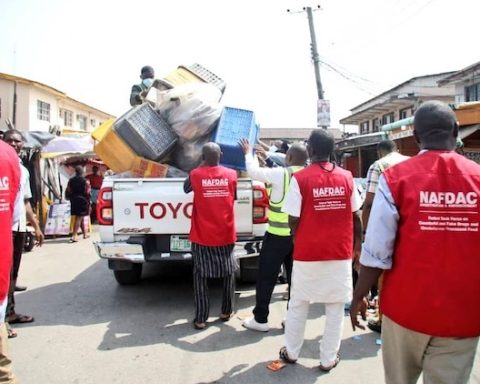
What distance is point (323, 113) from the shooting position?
1327 cm

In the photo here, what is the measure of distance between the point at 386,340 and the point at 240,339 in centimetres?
231

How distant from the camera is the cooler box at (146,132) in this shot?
18.0ft

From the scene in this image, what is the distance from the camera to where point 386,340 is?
228 centimetres

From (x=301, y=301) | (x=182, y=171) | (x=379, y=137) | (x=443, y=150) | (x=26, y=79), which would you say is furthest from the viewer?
(x=26, y=79)

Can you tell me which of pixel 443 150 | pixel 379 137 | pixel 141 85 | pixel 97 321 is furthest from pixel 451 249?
pixel 379 137

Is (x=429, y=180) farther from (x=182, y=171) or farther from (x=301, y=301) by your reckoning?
(x=182, y=171)

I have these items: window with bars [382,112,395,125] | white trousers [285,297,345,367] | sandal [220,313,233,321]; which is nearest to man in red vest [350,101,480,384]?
white trousers [285,297,345,367]

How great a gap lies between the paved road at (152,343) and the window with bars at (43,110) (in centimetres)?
2067

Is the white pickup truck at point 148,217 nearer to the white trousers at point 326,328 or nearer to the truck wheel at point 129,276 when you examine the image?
the truck wheel at point 129,276

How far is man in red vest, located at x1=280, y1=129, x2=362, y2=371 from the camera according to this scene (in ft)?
11.3

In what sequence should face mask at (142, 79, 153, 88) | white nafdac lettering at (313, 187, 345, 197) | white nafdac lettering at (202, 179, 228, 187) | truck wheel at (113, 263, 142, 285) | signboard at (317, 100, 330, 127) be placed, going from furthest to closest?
signboard at (317, 100, 330, 127), face mask at (142, 79, 153, 88), truck wheel at (113, 263, 142, 285), white nafdac lettering at (202, 179, 228, 187), white nafdac lettering at (313, 187, 345, 197)

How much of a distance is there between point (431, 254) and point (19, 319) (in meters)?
4.44

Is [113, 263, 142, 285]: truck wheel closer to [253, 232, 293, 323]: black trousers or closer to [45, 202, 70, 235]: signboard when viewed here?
[253, 232, 293, 323]: black trousers

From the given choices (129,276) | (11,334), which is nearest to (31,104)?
(129,276)
